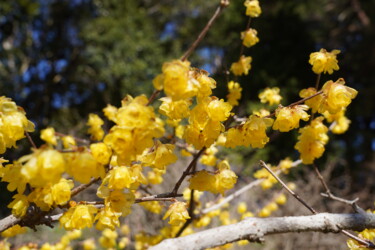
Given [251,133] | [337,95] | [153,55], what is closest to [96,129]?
[251,133]

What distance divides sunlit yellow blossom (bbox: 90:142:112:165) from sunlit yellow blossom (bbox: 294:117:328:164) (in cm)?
99

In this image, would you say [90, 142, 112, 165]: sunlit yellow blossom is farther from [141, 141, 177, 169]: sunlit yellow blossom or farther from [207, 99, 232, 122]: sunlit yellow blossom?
[207, 99, 232, 122]: sunlit yellow blossom

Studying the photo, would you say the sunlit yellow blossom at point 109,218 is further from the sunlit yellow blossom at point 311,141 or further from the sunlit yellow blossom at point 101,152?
the sunlit yellow blossom at point 311,141

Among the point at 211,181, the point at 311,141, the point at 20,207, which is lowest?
the point at 311,141

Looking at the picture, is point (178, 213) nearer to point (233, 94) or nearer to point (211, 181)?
point (211, 181)

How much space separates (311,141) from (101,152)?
1.07 metres

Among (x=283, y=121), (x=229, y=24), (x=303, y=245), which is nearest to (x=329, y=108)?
(x=283, y=121)

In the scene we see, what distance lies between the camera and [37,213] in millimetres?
1076

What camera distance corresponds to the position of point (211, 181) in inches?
48.2

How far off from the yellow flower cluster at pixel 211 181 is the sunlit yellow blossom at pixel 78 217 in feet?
1.24

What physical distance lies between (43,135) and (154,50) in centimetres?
732

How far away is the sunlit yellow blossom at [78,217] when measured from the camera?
1.08m

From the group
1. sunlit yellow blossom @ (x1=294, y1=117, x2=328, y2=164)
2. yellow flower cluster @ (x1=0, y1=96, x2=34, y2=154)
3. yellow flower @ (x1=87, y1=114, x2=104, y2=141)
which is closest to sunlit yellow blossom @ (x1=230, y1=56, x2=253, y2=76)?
sunlit yellow blossom @ (x1=294, y1=117, x2=328, y2=164)

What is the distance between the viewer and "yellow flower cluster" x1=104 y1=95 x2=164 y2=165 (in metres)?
0.87
